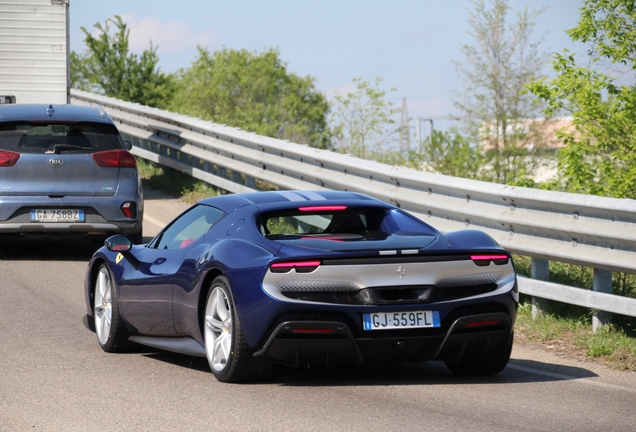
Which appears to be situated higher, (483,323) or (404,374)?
Answer: (483,323)

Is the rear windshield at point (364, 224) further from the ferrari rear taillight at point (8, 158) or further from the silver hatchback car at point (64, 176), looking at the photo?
the ferrari rear taillight at point (8, 158)

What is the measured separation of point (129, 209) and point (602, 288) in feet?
20.7

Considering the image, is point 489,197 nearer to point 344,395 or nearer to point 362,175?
point 362,175

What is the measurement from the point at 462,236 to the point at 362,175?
5.52 m

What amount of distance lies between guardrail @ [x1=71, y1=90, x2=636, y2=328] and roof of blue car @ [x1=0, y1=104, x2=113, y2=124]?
257 centimetres

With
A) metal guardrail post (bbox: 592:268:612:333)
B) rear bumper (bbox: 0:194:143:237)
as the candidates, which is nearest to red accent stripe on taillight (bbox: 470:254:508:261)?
metal guardrail post (bbox: 592:268:612:333)

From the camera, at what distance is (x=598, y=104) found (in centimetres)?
1480


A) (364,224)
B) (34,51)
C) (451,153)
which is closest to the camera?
(364,224)

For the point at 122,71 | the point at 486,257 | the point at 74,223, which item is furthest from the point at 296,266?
the point at 122,71

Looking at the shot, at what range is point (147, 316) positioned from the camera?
24.7 ft

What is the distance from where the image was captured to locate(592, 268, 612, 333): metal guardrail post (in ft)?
26.8

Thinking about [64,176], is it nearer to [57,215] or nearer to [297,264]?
[57,215]

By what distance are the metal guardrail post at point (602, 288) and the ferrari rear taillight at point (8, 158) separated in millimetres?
6932

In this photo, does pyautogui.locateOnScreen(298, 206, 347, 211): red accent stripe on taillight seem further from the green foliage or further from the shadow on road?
the green foliage
